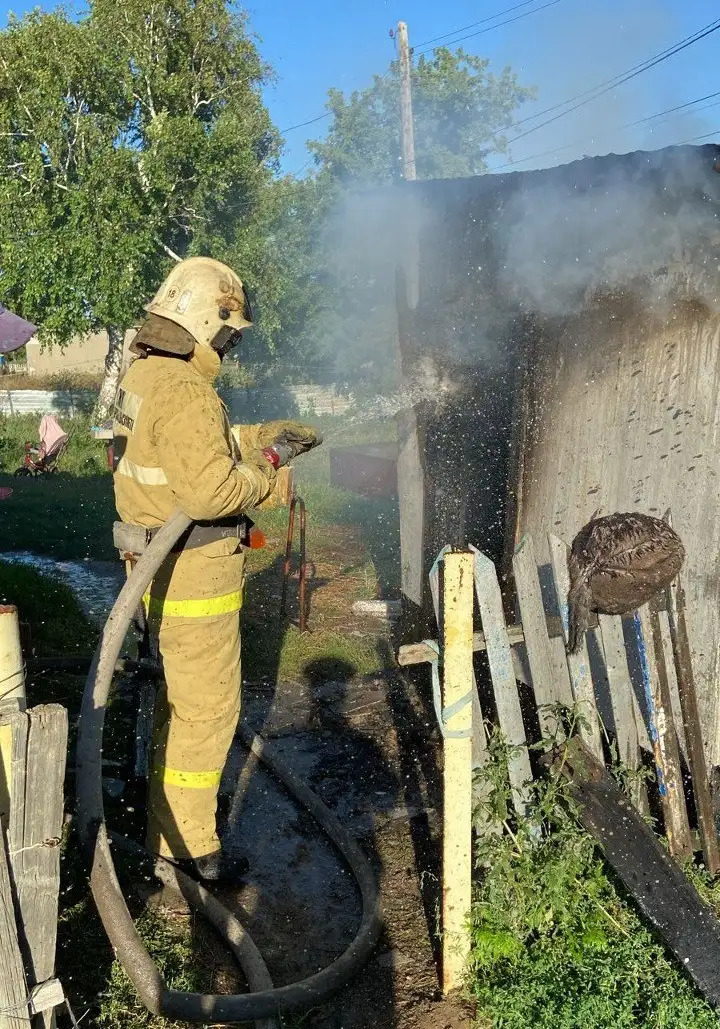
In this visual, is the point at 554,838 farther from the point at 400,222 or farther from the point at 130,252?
the point at 130,252

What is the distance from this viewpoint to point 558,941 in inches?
116

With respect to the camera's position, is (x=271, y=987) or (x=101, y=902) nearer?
(x=101, y=902)

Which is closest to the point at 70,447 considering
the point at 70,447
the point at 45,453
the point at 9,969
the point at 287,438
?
the point at 70,447

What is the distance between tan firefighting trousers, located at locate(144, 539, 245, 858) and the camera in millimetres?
3465

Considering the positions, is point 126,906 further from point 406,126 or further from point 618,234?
point 406,126

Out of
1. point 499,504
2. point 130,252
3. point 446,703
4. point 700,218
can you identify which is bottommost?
point 446,703

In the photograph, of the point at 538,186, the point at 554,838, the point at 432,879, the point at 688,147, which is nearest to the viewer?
the point at 554,838

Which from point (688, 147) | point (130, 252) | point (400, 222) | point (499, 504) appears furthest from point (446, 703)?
point (130, 252)

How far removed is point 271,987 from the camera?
2797 millimetres

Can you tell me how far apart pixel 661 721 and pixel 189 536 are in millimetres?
2086

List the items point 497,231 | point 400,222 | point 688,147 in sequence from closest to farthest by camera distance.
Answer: point 688,147 → point 497,231 → point 400,222

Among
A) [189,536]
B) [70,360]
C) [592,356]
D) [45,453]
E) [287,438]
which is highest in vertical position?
[70,360]

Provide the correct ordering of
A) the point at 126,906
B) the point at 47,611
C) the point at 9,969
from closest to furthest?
the point at 9,969, the point at 126,906, the point at 47,611

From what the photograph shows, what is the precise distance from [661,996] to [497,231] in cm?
353
